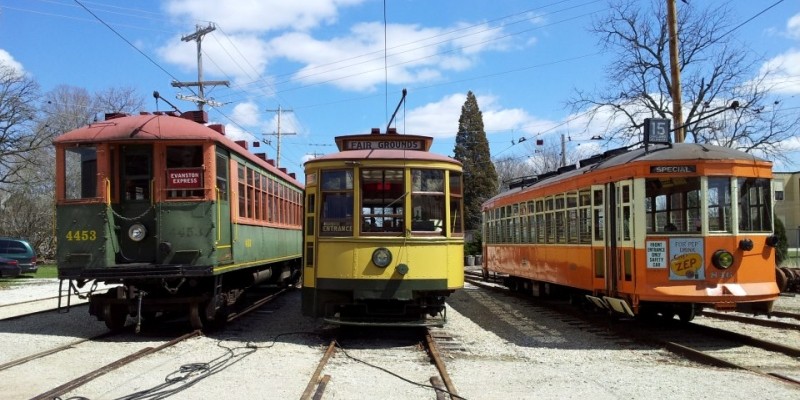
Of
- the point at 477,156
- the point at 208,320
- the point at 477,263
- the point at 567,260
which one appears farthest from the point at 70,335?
the point at 477,156

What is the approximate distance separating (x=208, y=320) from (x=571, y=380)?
604 centimetres

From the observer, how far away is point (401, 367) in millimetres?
7961

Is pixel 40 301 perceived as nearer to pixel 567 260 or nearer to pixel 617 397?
pixel 567 260

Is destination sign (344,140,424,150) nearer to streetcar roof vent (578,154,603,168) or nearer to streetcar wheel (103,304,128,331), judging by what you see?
streetcar roof vent (578,154,603,168)

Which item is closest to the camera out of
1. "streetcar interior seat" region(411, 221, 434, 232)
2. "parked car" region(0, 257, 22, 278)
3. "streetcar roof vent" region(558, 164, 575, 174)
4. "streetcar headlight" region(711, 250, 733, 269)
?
"streetcar headlight" region(711, 250, 733, 269)

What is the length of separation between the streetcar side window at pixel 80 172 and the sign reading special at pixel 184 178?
111 cm

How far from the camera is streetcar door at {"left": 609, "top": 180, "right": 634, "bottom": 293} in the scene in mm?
9773

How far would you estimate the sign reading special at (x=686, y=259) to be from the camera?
9.33 metres

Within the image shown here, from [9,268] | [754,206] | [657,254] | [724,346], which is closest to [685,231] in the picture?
[657,254]

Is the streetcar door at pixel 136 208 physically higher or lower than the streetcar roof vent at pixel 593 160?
lower

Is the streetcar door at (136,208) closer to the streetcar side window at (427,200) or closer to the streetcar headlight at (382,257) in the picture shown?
the streetcar headlight at (382,257)

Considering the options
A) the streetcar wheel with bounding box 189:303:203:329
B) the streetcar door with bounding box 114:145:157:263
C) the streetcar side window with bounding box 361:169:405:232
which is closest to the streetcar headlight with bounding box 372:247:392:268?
the streetcar side window with bounding box 361:169:405:232

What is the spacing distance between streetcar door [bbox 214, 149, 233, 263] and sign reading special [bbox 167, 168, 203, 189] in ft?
0.99

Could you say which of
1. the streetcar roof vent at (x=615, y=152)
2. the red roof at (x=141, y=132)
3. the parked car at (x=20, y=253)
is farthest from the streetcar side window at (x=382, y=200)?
the parked car at (x=20, y=253)
